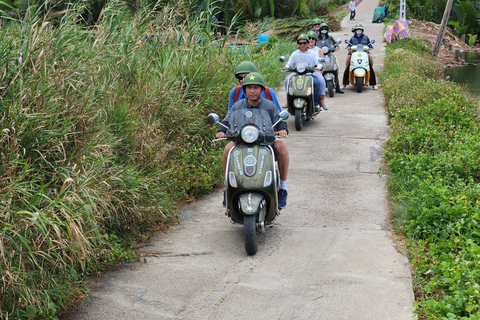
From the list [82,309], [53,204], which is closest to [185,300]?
[82,309]

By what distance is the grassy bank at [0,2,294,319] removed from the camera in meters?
4.05

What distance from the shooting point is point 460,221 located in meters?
5.24

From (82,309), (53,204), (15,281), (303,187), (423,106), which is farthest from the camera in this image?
(423,106)

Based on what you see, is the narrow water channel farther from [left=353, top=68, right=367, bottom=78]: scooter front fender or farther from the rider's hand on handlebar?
the rider's hand on handlebar

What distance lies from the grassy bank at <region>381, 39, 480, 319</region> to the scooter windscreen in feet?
5.64

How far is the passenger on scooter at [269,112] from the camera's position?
5.81m

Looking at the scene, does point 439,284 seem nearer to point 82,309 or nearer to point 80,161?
point 82,309

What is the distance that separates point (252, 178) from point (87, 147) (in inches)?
61.0

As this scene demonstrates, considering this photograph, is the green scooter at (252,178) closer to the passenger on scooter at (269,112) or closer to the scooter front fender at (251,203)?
the scooter front fender at (251,203)

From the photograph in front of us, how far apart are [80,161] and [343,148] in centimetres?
534

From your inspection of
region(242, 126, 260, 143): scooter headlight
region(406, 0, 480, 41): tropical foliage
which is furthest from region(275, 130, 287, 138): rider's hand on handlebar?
region(406, 0, 480, 41): tropical foliage

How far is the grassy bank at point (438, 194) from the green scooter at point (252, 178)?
1.44m

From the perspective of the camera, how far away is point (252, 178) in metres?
5.39

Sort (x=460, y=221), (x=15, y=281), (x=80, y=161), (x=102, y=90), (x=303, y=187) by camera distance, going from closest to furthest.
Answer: (x=15, y=281) → (x=80, y=161) → (x=460, y=221) → (x=102, y=90) → (x=303, y=187)
